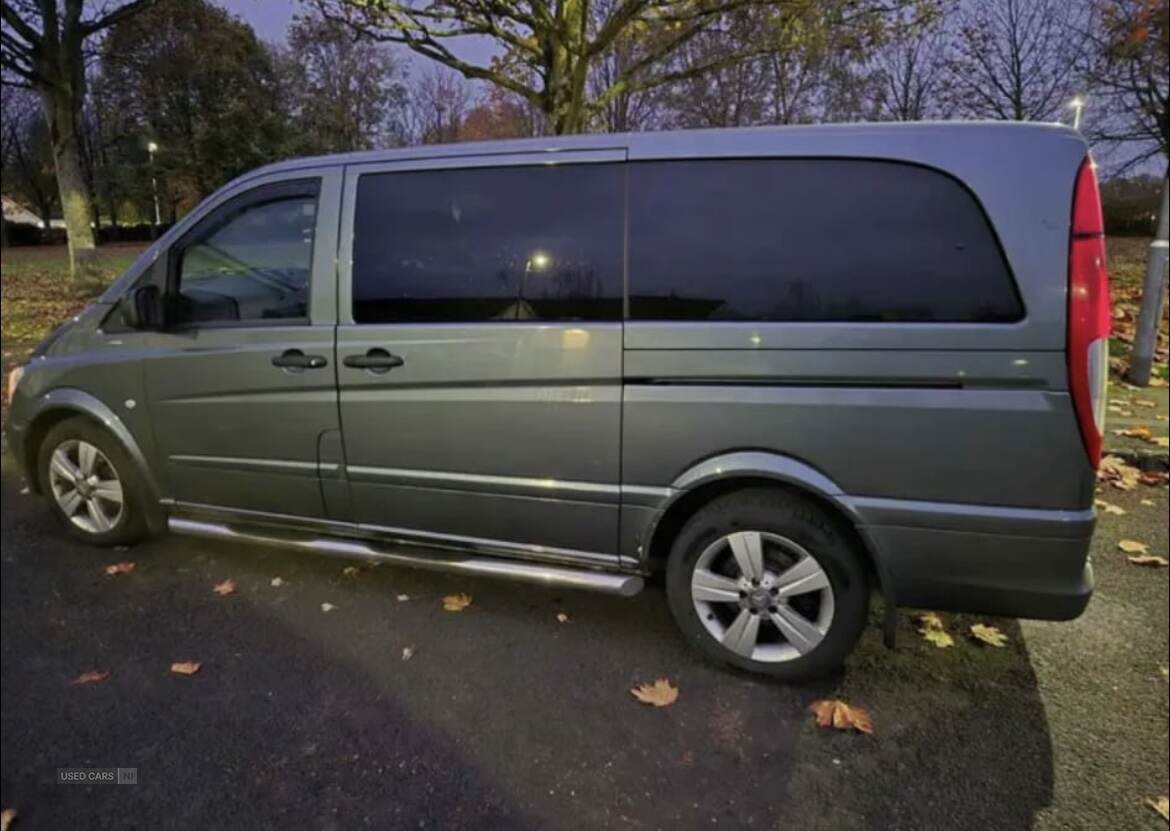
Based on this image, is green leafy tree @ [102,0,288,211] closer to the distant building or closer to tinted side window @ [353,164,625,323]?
tinted side window @ [353,164,625,323]

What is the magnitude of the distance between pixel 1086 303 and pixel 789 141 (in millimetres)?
1039

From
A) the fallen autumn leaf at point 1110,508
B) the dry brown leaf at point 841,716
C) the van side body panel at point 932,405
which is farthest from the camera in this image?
the fallen autumn leaf at point 1110,508

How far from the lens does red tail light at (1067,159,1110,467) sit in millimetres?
2146

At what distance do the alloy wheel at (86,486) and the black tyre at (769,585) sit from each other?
2913 millimetres

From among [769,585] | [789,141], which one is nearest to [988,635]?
[769,585]

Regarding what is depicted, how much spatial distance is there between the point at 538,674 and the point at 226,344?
199 centimetres

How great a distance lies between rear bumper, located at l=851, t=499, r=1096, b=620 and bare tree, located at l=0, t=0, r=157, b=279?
3.53 m

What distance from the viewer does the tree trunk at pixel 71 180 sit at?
362 centimetres

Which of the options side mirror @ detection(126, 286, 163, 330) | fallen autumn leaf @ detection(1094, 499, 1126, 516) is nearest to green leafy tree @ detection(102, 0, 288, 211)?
side mirror @ detection(126, 286, 163, 330)

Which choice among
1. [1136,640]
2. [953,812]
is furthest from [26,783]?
[1136,640]

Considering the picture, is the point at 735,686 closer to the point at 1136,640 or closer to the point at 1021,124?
the point at 1136,640

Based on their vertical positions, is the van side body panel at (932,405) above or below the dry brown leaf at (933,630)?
above

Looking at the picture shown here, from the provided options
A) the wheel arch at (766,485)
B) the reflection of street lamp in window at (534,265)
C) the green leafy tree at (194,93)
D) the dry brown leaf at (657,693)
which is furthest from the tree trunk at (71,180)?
the dry brown leaf at (657,693)

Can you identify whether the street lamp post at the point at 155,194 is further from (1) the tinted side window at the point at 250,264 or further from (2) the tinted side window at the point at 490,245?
(2) the tinted side window at the point at 490,245
